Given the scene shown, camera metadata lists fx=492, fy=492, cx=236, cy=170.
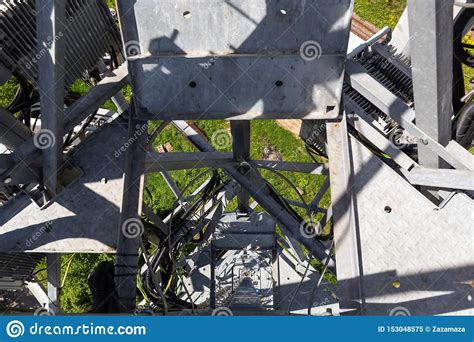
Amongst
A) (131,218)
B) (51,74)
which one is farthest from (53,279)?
(51,74)

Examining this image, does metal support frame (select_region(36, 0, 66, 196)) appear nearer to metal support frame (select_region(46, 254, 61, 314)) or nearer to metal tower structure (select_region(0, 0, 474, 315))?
metal tower structure (select_region(0, 0, 474, 315))

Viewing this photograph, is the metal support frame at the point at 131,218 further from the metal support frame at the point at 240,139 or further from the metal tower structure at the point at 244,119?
the metal support frame at the point at 240,139

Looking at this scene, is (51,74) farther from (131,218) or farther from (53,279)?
(53,279)

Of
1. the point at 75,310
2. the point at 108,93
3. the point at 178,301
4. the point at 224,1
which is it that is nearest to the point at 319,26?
the point at 224,1

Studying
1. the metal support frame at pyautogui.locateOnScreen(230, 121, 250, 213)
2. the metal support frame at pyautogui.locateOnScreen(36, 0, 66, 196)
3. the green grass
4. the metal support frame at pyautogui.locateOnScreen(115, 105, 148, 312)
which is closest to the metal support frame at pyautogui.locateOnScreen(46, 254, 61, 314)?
the metal support frame at pyautogui.locateOnScreen(36, 0, 66, 196)

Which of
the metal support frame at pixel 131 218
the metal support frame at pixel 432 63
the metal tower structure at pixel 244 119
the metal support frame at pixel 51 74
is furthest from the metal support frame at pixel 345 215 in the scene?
the metal support frame at pixel 51 74

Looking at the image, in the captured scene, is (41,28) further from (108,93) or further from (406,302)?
(406,302)
